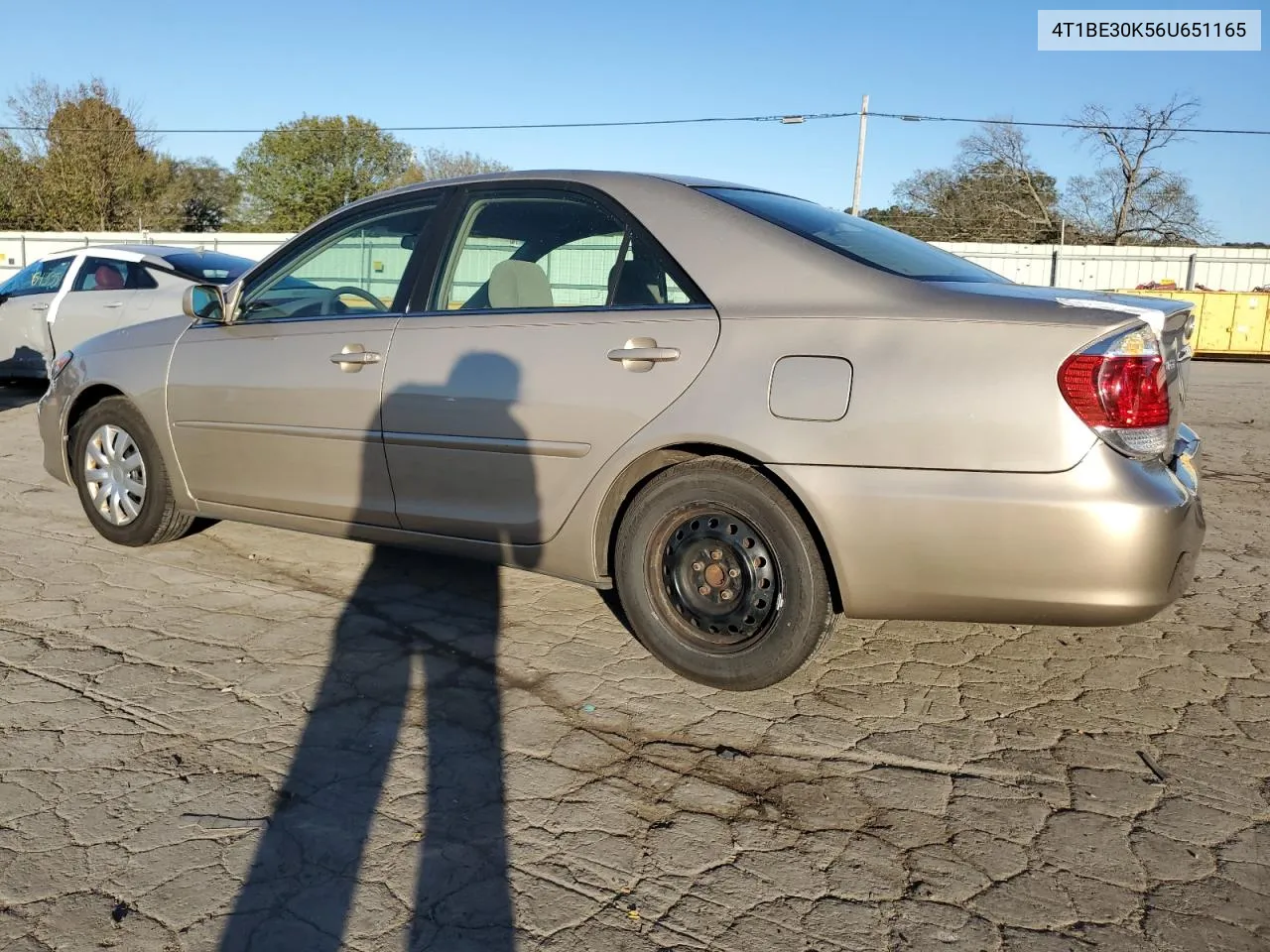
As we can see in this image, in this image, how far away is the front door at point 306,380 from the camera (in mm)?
3934

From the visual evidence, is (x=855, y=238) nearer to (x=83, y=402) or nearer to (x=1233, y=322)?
(x=83, y=402)

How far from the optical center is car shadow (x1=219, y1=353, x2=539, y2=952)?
215 cm

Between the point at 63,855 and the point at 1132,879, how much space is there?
2534 millimetres

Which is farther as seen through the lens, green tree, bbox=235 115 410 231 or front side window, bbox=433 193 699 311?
green tree, bbox=235 115 410 231

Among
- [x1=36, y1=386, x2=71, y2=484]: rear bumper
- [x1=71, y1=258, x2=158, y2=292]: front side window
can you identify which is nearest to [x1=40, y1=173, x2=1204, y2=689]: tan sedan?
[x1=36, y1=386, x2=71, y2=484]: rear bumper

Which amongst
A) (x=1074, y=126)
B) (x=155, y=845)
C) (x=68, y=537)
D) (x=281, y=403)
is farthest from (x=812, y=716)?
(x=1074, y=126)

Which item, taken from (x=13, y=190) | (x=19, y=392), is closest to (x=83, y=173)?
(x=13, y=190)

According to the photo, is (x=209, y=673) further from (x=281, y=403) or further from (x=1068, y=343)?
(x=1068, y=343)

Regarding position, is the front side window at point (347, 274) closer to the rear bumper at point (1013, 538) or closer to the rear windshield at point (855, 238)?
the rear windshield at point (855, 238)

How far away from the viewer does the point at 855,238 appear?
348cm

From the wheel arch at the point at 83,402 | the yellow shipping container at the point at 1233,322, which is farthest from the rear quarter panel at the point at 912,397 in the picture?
the yellow shipping container at the point at 1233,322

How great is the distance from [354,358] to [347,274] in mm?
594

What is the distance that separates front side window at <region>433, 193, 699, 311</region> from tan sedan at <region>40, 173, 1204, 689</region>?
0.03ft

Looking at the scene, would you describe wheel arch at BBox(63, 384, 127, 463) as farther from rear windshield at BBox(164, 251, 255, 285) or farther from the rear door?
rear windshield at BBox(164, 251, 255, 285)
